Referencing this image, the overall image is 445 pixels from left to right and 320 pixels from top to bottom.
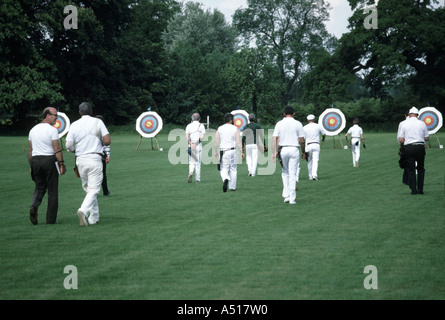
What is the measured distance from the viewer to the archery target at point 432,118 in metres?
46.0

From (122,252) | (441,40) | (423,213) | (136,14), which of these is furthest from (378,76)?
(122,252)

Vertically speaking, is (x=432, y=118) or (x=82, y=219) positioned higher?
(x=432, y=118)

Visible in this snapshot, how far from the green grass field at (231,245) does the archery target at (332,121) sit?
85.4 ft

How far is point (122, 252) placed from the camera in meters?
9.45

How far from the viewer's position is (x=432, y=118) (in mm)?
47312

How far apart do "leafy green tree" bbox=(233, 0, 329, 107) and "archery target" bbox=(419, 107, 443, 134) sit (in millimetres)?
52607

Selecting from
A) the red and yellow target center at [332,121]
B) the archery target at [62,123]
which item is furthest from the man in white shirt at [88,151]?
the red and yellow target center at [332,121]

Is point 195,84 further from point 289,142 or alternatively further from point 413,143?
point 289,142

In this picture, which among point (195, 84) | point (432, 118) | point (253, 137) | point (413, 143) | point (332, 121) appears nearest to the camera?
point (413, 143)

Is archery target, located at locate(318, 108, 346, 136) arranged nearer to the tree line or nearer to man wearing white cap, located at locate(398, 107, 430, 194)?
the tree line

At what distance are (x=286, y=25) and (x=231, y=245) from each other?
9428 centimetres

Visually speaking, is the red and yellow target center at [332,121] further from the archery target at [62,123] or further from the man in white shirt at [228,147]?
the man in white shirt at [228,147]

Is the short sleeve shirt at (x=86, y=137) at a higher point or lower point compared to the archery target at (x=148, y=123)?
lower

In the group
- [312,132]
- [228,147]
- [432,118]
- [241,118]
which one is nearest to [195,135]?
[228,147]
